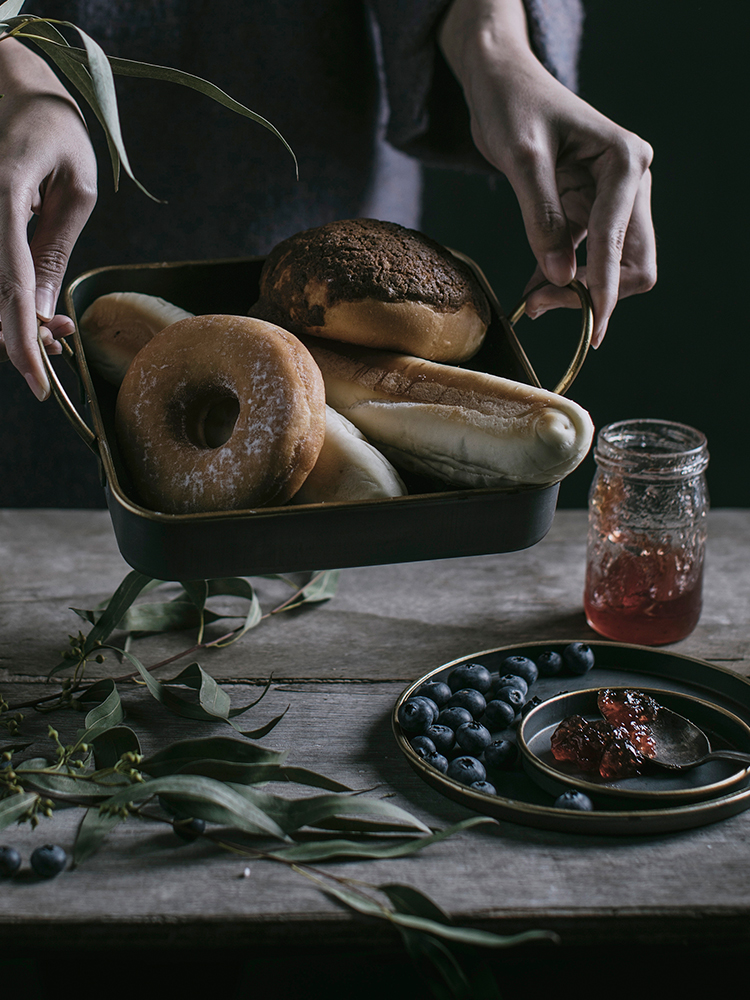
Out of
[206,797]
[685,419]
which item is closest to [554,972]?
[206,797]

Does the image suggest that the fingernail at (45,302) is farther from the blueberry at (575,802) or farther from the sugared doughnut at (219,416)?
the blueberry at (575,802)

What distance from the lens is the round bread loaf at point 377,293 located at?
0.71 m

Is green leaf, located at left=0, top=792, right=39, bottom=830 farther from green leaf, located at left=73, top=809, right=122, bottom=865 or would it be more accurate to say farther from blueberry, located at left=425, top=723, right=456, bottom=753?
blueberry, located at left=425, top=723, right=456, bottom=753

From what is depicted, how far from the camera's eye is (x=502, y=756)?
0.71m

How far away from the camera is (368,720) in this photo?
31.4 inches

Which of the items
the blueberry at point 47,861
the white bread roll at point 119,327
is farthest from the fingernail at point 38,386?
the blueberry at point 47,861

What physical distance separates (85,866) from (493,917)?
0.28 metres

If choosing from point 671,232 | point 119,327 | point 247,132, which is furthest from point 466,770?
point 671,232

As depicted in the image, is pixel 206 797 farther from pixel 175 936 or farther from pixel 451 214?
pixel 451 214

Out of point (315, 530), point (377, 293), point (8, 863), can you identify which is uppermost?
point (377, 293)

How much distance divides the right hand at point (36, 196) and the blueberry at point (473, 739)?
43 cm

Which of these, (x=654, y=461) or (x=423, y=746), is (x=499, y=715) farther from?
(x=654, y=461)

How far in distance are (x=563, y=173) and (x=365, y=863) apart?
68 cm

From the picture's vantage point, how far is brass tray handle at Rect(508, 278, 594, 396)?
67cm
